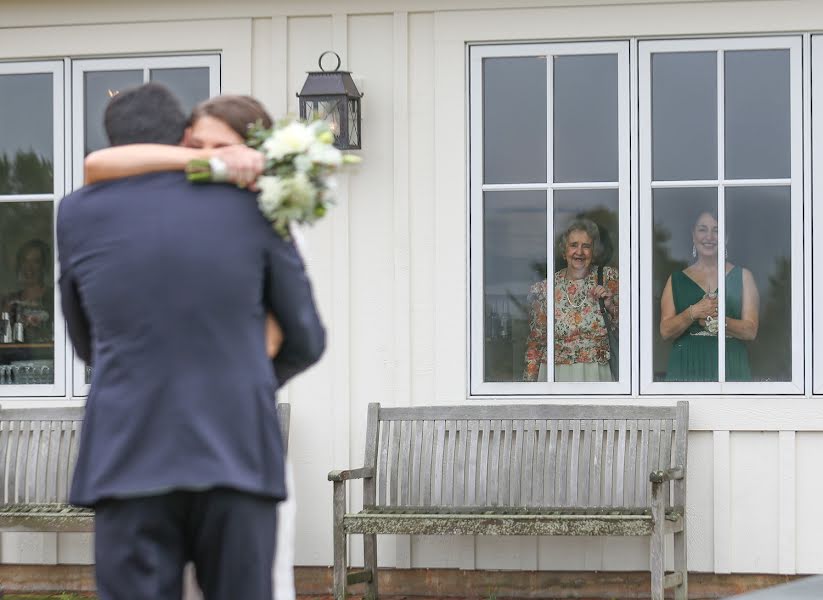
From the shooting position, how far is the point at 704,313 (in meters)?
7.11

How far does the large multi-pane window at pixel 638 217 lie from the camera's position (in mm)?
7047

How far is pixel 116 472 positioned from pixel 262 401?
31 cm

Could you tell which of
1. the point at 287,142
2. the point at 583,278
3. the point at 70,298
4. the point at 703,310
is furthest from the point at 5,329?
the point at 287,142

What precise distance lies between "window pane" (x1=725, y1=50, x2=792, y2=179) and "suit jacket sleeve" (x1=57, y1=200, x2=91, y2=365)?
4.83m

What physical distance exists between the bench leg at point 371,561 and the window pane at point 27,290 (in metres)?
2.01

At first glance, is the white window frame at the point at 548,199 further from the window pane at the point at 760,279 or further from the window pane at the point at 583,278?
the window pane at the point at 760,279

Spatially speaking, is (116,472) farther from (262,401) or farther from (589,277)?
(589,277)

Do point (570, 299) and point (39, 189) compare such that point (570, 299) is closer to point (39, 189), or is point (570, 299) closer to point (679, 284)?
point (679, 284)

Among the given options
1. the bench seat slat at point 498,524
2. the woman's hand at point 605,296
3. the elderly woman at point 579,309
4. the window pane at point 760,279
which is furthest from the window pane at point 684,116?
the bench seat slat at point 498,524

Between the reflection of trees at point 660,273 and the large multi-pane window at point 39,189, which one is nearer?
the reflection of trees at point 660,273

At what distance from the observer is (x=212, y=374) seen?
265 cm

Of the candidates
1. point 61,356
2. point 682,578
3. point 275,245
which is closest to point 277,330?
point 275,245

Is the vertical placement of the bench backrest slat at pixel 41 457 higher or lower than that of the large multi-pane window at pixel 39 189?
lower

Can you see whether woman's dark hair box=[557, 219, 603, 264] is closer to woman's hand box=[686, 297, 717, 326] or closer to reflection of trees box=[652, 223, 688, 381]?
reflection of trees box=[652, 223, 688, 381]
